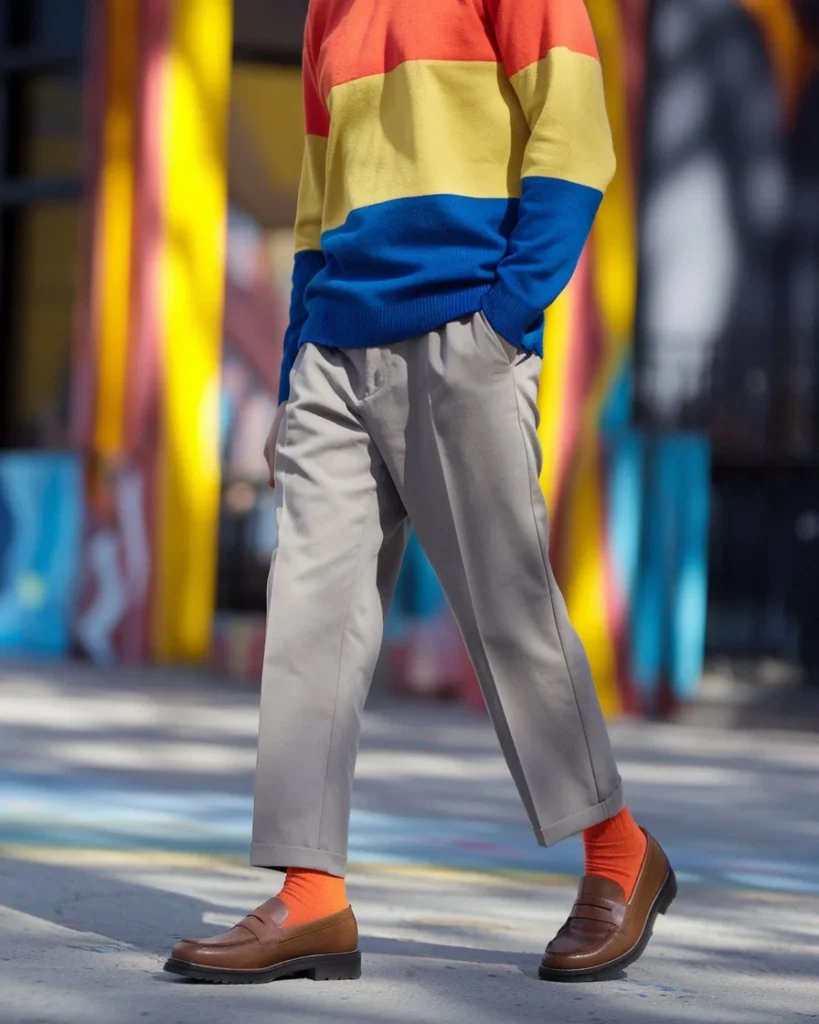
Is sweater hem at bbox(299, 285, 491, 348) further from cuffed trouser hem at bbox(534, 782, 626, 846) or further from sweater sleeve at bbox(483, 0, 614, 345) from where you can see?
cuffed trouser hem at bbox(534, 782, 626, 846)

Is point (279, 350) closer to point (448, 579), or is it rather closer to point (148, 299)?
point (148, 299)

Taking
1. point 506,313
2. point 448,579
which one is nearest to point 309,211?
point 506,313

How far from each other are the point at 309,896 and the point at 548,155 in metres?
1.19

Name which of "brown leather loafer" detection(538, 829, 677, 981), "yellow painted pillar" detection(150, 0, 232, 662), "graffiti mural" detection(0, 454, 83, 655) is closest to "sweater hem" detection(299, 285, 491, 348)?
"brown leather loafer" detection(538, 829, 677, 981)

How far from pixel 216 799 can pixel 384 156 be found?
2235 millimetres

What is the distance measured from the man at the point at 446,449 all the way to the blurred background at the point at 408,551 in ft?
0.67

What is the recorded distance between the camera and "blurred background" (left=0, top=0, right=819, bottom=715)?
694 cm

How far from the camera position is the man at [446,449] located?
276cm

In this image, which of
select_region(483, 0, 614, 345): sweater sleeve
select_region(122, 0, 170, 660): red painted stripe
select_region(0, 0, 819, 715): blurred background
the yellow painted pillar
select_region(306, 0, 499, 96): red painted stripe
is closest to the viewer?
select_region(483, 0, 614, 345): sweater sleeve

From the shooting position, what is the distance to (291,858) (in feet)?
9.01

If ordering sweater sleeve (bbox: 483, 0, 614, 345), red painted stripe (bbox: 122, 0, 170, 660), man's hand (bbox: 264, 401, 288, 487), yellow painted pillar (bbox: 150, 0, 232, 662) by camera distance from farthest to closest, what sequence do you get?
red painted stripe (bbox: 122, 0, 170, 660)
yellow painted pillar (bbox: 150, 0, 232, 662)
man's hand (bbox: 264, 401, 288, 487)
sweater sleeve (bbox: 483, 0, 614, 345)

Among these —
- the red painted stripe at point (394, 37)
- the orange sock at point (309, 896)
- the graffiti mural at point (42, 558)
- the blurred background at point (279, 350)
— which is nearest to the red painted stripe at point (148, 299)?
the blurred background at point (279, 350)

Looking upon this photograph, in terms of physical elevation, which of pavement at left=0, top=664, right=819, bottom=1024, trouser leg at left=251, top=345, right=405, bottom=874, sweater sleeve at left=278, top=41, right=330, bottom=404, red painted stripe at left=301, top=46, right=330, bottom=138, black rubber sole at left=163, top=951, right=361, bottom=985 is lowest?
pavement at left=0, top=664, right=819, bottom=1024

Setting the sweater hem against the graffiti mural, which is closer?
the sweater hem
